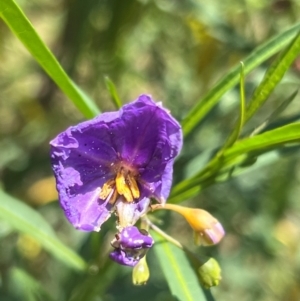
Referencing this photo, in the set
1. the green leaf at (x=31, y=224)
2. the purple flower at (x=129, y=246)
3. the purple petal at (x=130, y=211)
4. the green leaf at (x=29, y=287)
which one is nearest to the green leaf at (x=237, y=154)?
the purple petal at (x=130, y=211)

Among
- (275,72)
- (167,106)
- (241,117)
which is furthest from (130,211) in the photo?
(167,106)

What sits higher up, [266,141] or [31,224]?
[266,141]

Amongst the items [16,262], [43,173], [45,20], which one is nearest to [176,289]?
[16,262]

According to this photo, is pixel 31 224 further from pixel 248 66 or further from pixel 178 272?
pixel 248 66

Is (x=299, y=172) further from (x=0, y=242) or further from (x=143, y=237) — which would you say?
(x=143, y=237)

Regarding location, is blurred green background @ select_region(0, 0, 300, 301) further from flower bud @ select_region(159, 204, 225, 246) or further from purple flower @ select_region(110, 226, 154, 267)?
purple flower @ select_region(110, 226, 154, 267)

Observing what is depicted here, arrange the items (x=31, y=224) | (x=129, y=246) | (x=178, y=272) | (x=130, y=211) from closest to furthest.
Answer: (x=129, y=246) < (x=130, y=211) < (x=178, y=272) < (x=31, y=224)

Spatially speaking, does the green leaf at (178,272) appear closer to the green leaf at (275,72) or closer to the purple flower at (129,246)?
the purple flower at (129,246)
